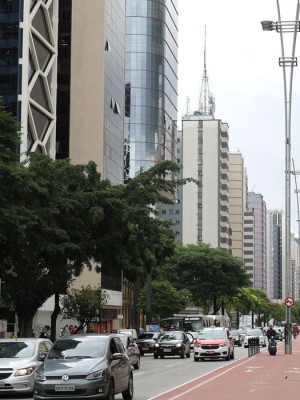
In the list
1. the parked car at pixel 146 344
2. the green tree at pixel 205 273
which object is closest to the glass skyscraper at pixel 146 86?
the green tree at pixel 205 273

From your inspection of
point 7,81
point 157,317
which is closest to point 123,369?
point 7,81

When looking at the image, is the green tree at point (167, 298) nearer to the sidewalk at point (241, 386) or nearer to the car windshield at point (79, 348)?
the sidewalk at point (241, 386)

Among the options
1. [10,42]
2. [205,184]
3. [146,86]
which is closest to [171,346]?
[10,42]

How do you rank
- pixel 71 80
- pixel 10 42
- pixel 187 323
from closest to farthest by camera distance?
pixel 10 42 → pixel 187 323 → pixel 71 80

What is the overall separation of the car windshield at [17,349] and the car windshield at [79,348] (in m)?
3.28

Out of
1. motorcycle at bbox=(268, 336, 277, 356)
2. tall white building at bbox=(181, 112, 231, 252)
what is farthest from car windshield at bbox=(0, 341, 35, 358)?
tall white building at bbox=(181, 112, 231, 252)

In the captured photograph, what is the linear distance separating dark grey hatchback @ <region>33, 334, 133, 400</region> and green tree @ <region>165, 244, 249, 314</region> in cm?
7278

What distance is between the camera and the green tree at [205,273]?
9331cm

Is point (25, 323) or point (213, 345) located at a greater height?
point (25, 323)

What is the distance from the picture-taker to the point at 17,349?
23.2 meters

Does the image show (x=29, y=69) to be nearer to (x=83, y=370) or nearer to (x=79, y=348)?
(x=79, y=348)

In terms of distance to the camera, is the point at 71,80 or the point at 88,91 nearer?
the point at 88,91

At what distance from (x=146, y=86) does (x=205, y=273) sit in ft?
176

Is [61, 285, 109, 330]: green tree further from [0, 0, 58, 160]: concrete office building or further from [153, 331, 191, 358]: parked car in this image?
[0, 0, 58, 160]: concrete office building
